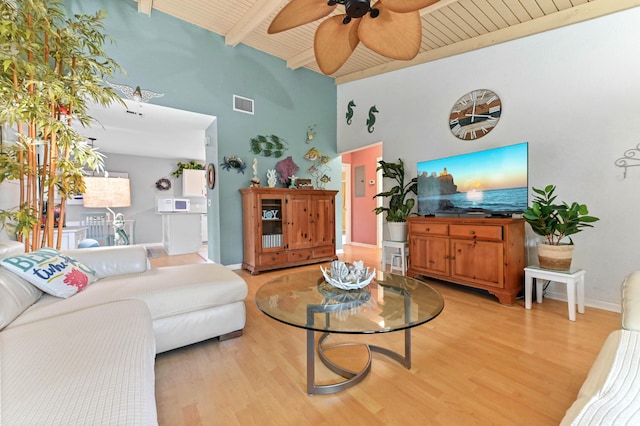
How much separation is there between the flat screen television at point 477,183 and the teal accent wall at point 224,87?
6.94 feet

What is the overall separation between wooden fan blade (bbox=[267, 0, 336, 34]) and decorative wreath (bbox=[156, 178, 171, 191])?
6157mm

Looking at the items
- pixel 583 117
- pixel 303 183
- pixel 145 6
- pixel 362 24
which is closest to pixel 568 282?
pixel 583 117

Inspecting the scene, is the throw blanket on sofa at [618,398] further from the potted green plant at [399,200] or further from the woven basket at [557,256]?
the potted green plant at [399,200]

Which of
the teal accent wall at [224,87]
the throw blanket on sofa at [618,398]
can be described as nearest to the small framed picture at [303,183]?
the teal accent wall at [224,87]

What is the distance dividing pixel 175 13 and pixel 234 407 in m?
4.21

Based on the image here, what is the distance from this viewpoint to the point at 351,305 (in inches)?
58.6

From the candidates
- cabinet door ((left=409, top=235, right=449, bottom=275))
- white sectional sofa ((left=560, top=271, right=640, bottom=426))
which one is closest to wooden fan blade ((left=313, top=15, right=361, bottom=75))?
white sectional sofa ((left=560, top=271, right=640, bottom=426))

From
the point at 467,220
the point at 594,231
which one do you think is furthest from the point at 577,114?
the point at 467,220

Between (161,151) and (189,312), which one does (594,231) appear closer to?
(189,312)

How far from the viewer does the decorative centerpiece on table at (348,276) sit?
65.4 inches

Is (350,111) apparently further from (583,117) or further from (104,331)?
(104,331)

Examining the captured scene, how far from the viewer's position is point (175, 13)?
10.9 feet

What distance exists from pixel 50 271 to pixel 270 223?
2448 mm

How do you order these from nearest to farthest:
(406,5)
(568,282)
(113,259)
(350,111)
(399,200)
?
(406,5)
(113,259)
(568,282)
(399,200)
(350,111)
